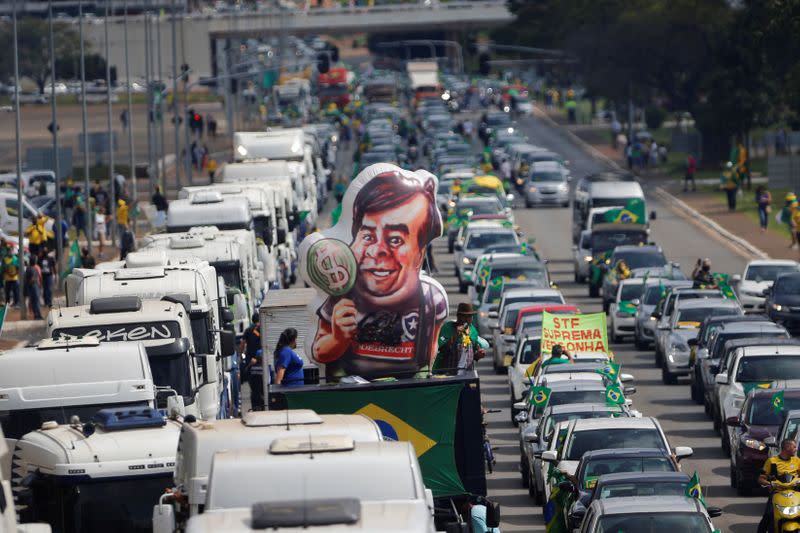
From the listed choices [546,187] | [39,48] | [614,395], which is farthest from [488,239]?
[39,48]

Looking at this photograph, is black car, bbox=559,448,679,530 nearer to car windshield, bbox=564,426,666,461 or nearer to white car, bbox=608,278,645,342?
car windshield, bbox=564,426,666,461

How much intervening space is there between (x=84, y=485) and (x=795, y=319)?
23.8m

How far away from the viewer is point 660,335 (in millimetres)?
38094

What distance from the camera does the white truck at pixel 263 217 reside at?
43281 millimetres

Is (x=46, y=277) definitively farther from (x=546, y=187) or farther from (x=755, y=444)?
(x=546, y=187)

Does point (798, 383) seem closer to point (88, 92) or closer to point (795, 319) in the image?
point (795, 319)

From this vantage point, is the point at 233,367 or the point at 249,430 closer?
the point at 249,430

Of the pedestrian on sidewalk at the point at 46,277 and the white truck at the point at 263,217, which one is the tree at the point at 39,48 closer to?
the pedestrian on sidewalk at the point at 46,277

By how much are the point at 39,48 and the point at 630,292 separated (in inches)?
4847

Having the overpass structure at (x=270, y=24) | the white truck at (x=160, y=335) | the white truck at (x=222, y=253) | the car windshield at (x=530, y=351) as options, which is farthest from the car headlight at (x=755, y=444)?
the overpass structure at (x=270, y=24)

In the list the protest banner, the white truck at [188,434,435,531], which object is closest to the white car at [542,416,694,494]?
the protest banner

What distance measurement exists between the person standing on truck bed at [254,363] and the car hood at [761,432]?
6276 millimetres

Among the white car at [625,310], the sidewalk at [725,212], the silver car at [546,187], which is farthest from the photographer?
the silver car at [546,187]

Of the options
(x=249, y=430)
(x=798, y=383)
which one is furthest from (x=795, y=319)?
(x=249, y=430)
